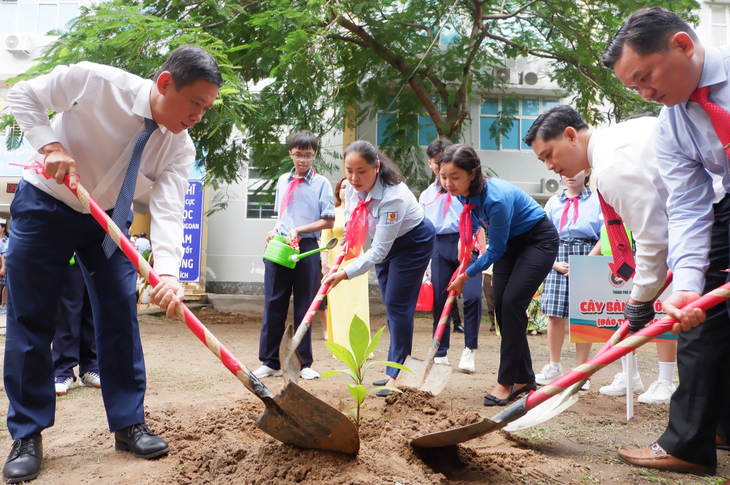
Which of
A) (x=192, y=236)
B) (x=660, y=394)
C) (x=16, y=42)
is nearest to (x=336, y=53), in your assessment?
(x=192, y=236)

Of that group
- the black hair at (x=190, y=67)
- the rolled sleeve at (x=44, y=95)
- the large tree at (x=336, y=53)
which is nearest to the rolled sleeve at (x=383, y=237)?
the black hair at (x=190, y=67)

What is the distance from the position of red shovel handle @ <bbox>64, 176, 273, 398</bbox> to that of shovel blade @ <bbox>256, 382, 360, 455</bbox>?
94mm

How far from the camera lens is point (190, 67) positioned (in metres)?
2.11

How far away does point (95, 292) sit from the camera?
236cm

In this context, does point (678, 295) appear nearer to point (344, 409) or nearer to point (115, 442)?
point (344, 409)

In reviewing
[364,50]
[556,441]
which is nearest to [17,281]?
[556,441]

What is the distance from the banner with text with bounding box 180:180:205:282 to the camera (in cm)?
995

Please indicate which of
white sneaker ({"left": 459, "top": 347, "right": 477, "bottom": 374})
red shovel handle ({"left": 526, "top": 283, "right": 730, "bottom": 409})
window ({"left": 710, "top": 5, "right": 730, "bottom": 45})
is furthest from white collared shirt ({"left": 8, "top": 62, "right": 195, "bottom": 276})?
window ({"left": 710, "top": 5, "right": 730, "bottom": 45})

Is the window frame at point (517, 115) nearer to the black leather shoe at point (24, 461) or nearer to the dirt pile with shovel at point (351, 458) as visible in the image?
the dirt pile with shovel at point (351, 458)

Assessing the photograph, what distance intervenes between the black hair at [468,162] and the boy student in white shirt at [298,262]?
1.38 m

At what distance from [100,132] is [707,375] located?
2.59 m

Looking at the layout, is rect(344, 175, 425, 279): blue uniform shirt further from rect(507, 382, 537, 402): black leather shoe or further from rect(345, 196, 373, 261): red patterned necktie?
rect(507, 382, 537, 402): black leather shoe

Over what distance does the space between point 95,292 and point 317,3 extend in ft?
16.9

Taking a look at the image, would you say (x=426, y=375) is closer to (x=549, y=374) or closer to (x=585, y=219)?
(x=549, y=374)
